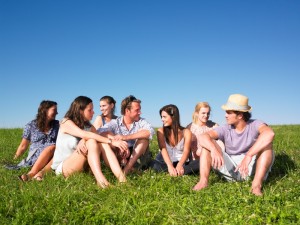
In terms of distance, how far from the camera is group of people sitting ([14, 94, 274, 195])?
7.04 metres

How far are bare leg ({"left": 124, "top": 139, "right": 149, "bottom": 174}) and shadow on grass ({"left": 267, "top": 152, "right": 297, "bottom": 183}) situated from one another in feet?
9.35

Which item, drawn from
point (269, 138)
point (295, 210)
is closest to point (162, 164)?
point (269, 138)

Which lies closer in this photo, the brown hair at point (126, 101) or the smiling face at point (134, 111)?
the smiling face at point (134, 111)

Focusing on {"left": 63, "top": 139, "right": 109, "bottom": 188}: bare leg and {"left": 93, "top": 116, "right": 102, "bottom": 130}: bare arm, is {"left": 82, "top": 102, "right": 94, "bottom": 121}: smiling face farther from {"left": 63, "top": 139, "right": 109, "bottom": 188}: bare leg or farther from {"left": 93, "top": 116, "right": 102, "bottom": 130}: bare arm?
{"left": 93, "top": 116, "right": 102, "bottom": 130}: bare arm

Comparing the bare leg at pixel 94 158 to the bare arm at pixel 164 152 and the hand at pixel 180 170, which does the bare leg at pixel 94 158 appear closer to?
the bare arm at pixel 164 152

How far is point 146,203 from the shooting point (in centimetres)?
593

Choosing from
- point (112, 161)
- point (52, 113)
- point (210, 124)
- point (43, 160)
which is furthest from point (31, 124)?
point (210, 124)

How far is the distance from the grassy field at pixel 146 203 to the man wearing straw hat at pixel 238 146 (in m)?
0.31

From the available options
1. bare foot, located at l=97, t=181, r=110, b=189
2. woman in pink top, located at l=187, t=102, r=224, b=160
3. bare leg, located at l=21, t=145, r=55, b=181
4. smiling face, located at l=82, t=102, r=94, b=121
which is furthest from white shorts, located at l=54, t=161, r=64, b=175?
woman in pink top, located at l=187, t=102, r=224, b=160

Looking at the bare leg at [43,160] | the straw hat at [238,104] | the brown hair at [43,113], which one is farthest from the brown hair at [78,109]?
the straw hat at [238,104]

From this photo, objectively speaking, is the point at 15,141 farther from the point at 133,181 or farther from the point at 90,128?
the point at 133,181

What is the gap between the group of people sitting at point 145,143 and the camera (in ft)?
23.1

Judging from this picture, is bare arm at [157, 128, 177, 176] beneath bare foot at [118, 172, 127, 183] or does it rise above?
above

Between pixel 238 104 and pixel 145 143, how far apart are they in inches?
92.3
